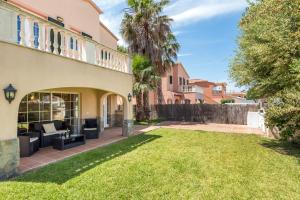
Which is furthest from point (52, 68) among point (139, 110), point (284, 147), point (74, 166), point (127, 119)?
point (139, 110)

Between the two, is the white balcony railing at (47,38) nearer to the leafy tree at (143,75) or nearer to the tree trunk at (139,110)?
the leafy tree at (143,75)

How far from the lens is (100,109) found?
1457cm

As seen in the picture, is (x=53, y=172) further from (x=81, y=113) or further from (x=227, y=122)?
(x=227, y=122)

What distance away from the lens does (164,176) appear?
634 centimetres


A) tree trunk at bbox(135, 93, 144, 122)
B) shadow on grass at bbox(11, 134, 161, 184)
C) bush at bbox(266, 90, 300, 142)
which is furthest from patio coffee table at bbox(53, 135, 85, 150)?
tree trunk at bbox(135, 93, 144, 122)

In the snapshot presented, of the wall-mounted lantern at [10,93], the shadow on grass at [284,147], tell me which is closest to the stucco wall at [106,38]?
the wall-mounted lantern at [10,93]

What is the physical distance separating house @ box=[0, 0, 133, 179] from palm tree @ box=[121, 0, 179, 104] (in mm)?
4538

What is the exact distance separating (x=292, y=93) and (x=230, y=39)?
7.40 m

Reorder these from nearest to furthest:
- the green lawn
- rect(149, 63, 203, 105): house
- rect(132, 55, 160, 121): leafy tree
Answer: the green lawn → rect(132, 55, 160, 121): leafy tree → rect(149, 63, 203, 105): house

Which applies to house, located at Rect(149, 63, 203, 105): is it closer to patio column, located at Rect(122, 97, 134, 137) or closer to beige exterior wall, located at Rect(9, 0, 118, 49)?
beige exterior wall, located at Rect(9, 0, 118, 49)

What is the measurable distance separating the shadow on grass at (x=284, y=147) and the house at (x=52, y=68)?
26.1 ft

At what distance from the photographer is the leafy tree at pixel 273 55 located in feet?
24.1

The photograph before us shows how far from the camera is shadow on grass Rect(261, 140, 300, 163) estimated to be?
970 cm

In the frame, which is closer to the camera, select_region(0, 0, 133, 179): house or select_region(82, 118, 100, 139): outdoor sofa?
select_region(0, 0, 133, 179): house
